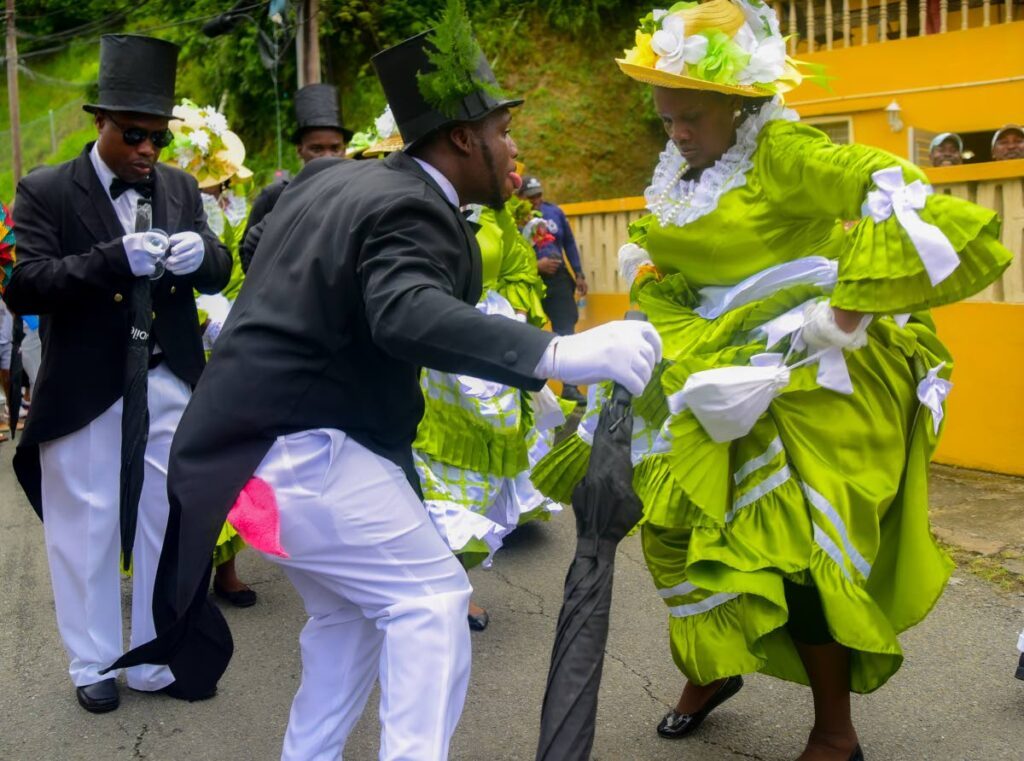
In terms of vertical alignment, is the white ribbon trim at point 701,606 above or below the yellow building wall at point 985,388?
above

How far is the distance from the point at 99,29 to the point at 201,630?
30502mm

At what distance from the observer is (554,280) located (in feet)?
31.0

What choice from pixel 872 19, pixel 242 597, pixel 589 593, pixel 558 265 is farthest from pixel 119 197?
pixel 872 19

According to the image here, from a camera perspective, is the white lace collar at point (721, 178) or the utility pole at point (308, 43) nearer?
the white lace collar at point (721, 178)

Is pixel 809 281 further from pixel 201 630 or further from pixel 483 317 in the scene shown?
pixel 201 630

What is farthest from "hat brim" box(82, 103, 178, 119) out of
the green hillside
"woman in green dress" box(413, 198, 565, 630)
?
the green hillside

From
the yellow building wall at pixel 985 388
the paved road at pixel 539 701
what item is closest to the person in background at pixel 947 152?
the yellow building wall at pixel 985 388

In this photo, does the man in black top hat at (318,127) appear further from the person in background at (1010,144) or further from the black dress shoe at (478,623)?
the person in background at (1010,144)

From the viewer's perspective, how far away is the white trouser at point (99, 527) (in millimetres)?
4039

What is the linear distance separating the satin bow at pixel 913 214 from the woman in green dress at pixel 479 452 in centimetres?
194

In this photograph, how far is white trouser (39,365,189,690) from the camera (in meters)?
4.04

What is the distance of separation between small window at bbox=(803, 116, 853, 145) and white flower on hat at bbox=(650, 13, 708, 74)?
8866 millimetres

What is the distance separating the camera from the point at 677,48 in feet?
10.6

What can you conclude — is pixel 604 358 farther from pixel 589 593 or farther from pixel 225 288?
pixel 225 288
